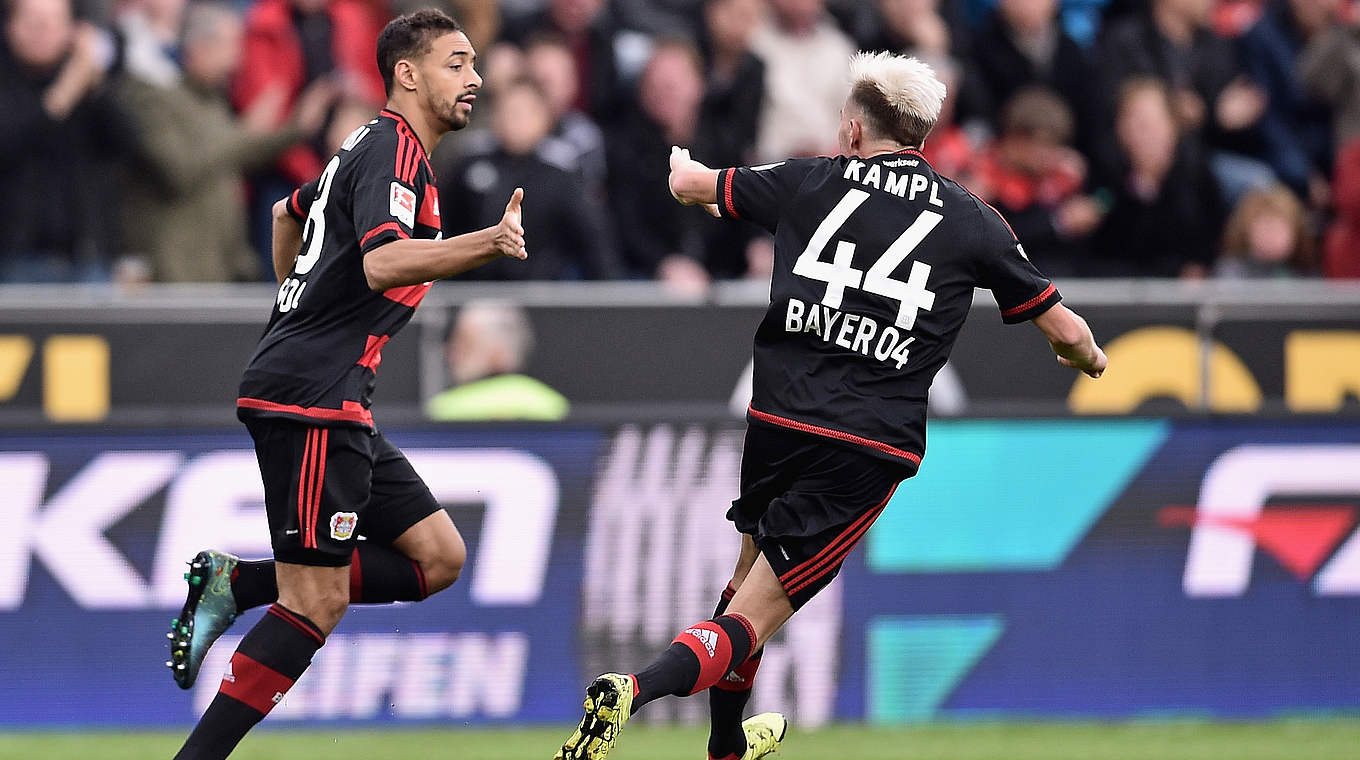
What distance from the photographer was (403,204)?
5.52 metres

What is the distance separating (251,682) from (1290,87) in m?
9.13

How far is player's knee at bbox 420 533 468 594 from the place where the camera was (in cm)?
623

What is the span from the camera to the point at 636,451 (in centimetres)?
845

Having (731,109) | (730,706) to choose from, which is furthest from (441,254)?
(731,109)

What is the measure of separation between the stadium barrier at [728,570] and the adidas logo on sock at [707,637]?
2654 mm

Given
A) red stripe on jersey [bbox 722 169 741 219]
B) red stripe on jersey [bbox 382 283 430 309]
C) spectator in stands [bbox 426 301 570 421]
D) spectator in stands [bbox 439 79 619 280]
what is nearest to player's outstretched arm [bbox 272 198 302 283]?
red stripe on jersey [bbox 382 283 430 309]

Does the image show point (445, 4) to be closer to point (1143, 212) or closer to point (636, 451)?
point (636, 451)

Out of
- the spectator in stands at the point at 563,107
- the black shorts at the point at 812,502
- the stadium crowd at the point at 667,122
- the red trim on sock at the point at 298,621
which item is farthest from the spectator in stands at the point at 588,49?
the red trim on sock at the point at 298,621

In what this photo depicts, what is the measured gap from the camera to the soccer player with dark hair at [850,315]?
5.73 m

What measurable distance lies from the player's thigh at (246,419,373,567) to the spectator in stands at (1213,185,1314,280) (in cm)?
710

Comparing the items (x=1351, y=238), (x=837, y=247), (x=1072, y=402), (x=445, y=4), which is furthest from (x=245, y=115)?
(x=1351, y=238)

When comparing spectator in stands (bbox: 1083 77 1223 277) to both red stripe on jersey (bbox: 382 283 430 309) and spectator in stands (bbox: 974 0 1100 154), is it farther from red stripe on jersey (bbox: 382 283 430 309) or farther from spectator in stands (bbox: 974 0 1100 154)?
red stripe on jersey (bbox: 382 283 430 309)

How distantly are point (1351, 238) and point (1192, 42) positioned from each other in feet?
6.45

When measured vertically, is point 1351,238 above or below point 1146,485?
above
